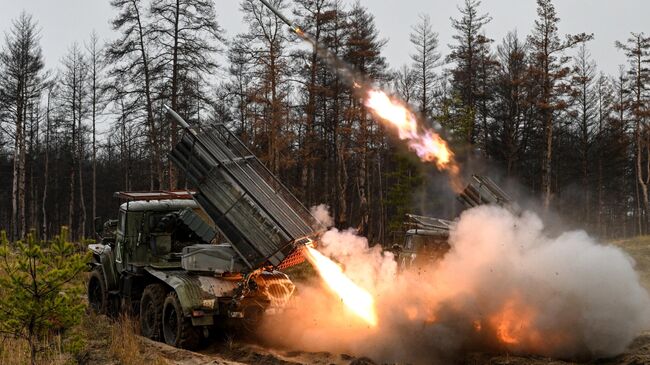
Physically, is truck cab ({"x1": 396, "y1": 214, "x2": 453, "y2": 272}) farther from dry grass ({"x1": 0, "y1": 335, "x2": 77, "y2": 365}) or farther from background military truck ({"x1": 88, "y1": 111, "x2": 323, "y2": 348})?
dry grass ({"x1": 0, "y1": 335, "x2": 77, "y2": 365})

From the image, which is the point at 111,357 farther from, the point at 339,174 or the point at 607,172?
the point at 607,172

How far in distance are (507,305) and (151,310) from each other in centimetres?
748

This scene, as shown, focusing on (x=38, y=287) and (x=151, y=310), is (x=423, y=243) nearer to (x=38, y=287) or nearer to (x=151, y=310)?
(x=151, y=310)

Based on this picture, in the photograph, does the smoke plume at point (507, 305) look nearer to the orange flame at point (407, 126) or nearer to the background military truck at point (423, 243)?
the background military truck at point (423, 243)

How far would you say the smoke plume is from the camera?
390 inches

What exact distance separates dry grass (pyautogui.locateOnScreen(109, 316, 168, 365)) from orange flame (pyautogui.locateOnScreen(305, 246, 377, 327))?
3744 mm

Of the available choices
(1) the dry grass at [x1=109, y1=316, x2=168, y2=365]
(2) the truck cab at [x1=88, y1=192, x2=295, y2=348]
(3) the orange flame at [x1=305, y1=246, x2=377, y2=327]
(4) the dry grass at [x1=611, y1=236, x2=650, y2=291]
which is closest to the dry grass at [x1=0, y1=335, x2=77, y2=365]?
(1) the dry grass at [x1=109, y1=316, x2=168, y2=365]

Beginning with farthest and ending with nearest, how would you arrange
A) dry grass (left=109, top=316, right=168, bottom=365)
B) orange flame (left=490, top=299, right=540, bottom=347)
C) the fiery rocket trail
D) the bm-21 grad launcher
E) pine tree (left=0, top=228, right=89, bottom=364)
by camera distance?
the fiery rocket trail, the bm-21 grad launcher, orange flame (left=490, top=299, right=540, bottom=347), dry grass (left=109, top=316, right=168, bottom=365), pine tree (left=0, top=228, right=89, bottom=364)

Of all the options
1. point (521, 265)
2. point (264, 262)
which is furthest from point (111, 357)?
point (521, 265)

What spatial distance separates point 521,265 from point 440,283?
151cm

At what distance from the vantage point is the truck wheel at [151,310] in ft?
40.1

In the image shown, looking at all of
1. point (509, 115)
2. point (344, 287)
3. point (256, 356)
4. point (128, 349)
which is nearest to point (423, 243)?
point (344, 287)

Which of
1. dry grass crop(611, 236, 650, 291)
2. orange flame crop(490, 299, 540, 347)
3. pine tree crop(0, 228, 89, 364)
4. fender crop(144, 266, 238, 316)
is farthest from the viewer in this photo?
dry grass crop(611, 236, 650, 291)

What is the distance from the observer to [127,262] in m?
13.9
